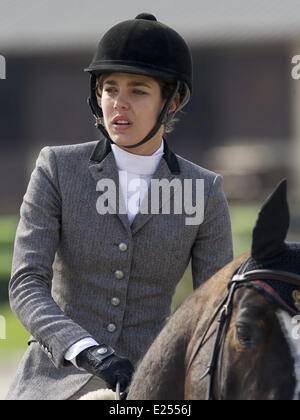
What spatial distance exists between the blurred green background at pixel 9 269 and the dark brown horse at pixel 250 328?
18.8 ft

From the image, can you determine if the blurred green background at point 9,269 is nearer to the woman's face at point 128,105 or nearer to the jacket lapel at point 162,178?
the jacket lapel at point 162,178

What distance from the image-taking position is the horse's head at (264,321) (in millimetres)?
1800

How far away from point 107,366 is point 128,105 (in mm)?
798

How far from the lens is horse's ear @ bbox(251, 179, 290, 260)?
74.0 inches

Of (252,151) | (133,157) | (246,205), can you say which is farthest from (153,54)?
(252,151)

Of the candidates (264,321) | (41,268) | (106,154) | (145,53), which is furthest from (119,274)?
(264,321)

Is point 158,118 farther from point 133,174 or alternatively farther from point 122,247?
point 122,247

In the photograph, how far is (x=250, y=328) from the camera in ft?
6.03

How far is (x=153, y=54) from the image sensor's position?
2.69m

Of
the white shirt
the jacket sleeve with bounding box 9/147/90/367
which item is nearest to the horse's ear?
the jacket sleeve with bounding box 9/147/90/367

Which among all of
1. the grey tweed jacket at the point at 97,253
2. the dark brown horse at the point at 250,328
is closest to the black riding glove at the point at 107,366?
the dark brown horse at the point at 250,328

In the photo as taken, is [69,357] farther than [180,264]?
No
